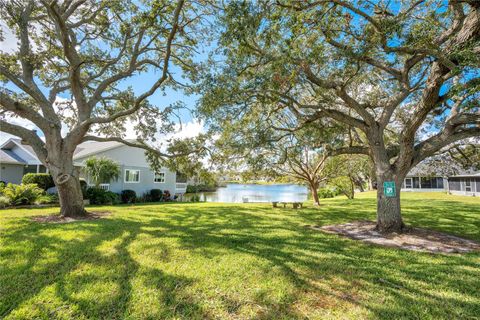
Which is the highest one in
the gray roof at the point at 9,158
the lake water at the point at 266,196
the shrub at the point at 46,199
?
the gray roof at the point at 9,158

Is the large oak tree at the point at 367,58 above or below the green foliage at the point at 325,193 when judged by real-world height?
above

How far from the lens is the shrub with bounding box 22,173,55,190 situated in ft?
46.0

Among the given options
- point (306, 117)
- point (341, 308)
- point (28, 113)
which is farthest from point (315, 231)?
point (28, 113)

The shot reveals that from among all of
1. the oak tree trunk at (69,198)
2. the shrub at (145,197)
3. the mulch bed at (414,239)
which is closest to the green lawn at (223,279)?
the mulch bed at (414,239)

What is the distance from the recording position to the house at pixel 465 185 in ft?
79.7

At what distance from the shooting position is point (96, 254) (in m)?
4.53

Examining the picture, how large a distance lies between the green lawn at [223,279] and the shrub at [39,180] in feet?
35.1

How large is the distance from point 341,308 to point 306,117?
6.36m

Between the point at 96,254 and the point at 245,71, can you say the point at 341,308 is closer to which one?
the point at 96,254

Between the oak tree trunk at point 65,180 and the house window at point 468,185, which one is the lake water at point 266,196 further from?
the house window at point 468,185

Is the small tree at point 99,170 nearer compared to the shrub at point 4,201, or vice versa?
the shrub at point 4,201

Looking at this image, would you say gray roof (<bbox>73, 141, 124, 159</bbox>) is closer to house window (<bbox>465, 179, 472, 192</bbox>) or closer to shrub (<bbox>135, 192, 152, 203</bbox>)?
shrub (<bbox>135, 192, 152, 203</bbox>)

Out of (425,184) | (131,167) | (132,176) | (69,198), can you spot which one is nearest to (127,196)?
(132,176)

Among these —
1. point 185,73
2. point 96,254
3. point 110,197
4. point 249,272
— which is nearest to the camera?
point 249,272
